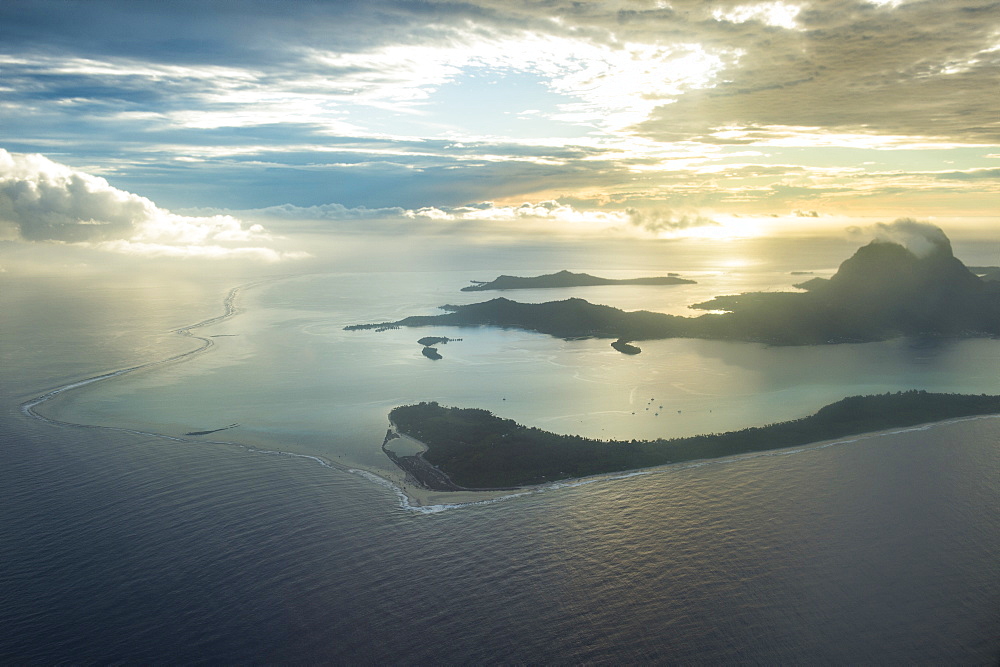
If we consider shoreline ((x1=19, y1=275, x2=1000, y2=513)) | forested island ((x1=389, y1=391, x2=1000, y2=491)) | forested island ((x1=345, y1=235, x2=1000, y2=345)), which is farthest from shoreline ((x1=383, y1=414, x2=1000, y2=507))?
forested island ((x1=345, y1=235, x2=1000, y2=345))

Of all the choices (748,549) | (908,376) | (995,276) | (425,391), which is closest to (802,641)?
(748,549)

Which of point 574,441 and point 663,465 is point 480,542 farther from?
point 663,465

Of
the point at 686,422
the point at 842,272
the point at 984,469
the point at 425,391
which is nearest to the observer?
the point at 984,469

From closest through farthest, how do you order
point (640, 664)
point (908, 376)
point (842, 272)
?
point (640, 664) → point (908, 376) → point (842, 272)

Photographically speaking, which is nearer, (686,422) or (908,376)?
(686,422)

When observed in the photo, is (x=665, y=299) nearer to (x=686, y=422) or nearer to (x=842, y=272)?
(x=842, y=272)

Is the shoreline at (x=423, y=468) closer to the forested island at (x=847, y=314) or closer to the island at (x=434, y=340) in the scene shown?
the island at (x=434, y=340)

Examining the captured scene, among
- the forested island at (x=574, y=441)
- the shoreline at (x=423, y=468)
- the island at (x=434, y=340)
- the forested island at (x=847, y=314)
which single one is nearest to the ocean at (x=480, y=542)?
the shoreline at (x=423, y=468)

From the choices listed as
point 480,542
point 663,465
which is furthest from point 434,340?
point 480,542
